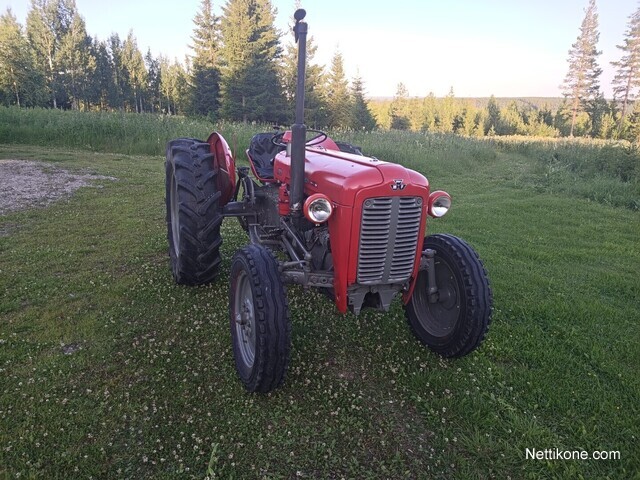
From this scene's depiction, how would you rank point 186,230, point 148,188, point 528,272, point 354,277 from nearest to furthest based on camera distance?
1. point 354,277
2. point 186,230
3. point 528,272
4. point 148,188

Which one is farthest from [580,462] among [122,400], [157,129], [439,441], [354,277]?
[157,129]

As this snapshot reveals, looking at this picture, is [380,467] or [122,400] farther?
[122,400]

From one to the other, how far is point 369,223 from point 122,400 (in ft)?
6.05

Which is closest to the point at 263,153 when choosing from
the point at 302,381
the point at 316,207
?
the point at 316,207

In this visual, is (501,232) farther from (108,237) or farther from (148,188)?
(148,188)

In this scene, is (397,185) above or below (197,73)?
below

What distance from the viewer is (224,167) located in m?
4.40

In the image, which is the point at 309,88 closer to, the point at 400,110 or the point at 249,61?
the point at 249,61

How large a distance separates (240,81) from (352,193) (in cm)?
2656

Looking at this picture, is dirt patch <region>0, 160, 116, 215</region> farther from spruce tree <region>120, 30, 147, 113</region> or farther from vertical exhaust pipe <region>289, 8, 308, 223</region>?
spruce tree <region>120, 30, 147, 113</region>

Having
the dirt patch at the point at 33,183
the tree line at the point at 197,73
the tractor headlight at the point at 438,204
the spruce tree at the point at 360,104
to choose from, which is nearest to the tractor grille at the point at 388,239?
the tractor headlight at the point at 438,204

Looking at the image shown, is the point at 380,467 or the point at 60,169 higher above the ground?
the point at 60,169

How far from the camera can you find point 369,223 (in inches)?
104

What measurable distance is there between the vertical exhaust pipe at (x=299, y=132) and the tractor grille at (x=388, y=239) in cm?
51
